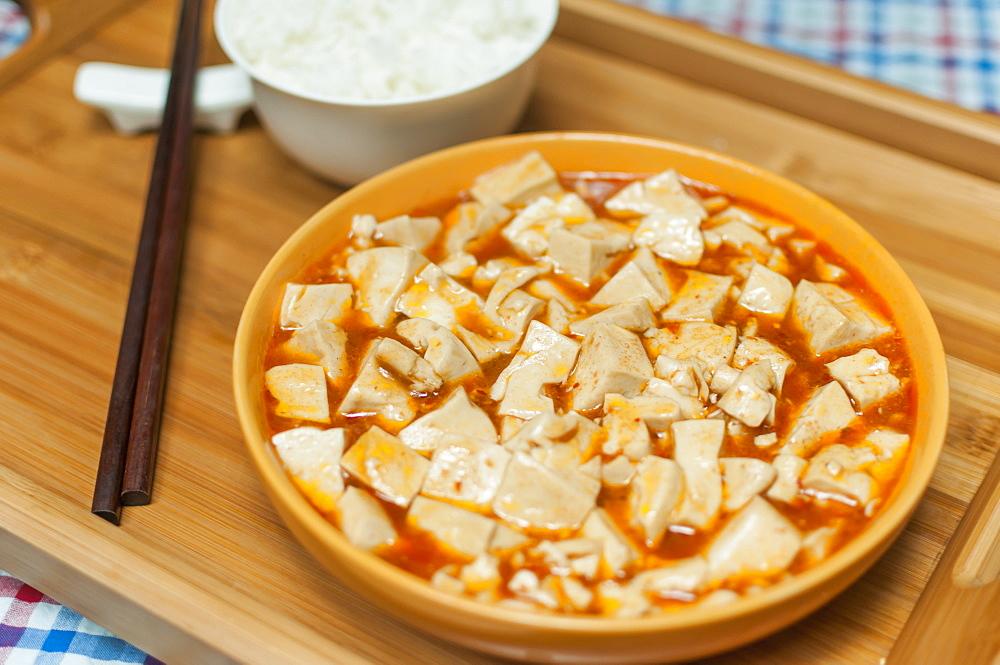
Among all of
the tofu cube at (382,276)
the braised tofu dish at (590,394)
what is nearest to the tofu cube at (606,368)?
the braised tofu dish at (590,394)

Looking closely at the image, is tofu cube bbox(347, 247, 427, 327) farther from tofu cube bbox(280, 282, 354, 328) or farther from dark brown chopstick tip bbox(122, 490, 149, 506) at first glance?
dark brown chopstick tip bbox(122, 490, 149, 506)

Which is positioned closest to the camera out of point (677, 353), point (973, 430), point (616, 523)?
point (616, 523)

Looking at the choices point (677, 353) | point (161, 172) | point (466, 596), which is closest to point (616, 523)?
point (466, 596)

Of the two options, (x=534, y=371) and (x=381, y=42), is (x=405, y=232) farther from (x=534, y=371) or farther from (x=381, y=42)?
(x=381, y=42)

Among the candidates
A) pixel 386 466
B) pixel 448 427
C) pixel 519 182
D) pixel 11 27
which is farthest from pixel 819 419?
pixel 11 27

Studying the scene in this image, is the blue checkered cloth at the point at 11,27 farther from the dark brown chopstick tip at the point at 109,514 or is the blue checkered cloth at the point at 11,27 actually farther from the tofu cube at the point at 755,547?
the tofu cube at the point at 755,547

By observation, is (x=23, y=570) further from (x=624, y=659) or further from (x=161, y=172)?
(x=624, y=659)

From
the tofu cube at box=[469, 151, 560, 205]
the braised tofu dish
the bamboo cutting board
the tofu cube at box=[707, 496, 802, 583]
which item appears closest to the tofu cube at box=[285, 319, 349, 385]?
the braised tofu dish

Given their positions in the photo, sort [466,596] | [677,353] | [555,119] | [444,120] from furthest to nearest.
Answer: [555,119] < [444,120] < [677,353] < [466,596]
